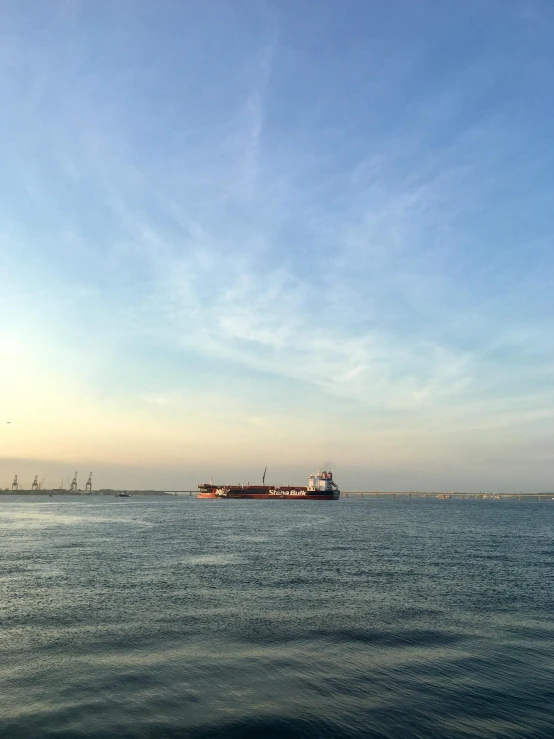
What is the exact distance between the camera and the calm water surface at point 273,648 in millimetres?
19641

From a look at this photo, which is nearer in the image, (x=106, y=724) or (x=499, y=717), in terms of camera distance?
(x=106, y=724)

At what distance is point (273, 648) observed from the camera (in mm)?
27500

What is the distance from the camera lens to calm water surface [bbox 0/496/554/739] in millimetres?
19641

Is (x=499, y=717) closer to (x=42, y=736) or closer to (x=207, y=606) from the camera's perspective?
(x=42, y=736)

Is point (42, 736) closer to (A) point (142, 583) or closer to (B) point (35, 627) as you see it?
(B) point (35, 627)

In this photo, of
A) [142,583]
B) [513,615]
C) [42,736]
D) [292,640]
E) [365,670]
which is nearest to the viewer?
[42,736]

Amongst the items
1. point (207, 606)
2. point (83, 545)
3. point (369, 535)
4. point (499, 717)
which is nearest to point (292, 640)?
point (207, 606)

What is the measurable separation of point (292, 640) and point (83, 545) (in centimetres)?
5051

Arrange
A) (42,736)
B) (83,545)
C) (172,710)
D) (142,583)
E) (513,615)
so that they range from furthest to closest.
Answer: (83,545) < (142,583) < (513,615) < (172,710) < (42,736)

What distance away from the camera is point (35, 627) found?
3027 cm

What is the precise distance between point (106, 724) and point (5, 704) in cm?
476

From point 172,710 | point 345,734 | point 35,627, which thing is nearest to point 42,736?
point 172,710

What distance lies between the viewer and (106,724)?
61.7ft

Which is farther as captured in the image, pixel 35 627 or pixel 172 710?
pixel 35 627
